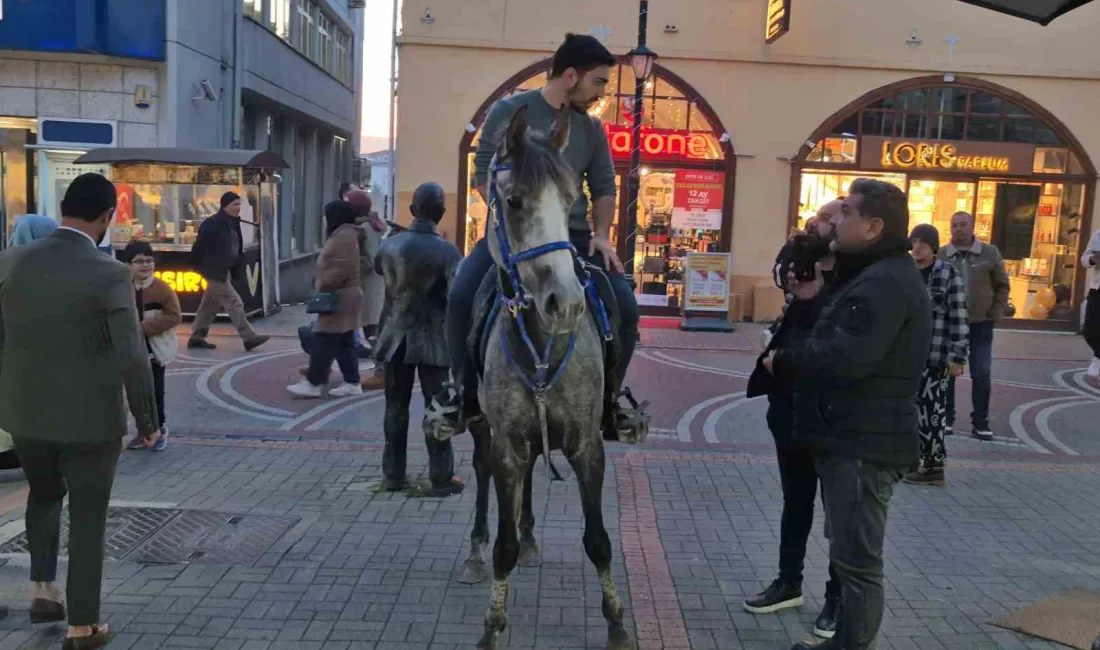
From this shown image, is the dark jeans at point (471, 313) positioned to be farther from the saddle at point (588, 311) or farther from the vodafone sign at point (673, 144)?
the vodafone sign at point (673, 144)

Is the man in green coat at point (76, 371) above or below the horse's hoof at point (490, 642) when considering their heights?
above

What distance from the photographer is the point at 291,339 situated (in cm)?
1389

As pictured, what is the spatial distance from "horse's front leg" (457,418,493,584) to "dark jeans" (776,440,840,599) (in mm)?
1603

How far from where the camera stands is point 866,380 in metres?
3.87

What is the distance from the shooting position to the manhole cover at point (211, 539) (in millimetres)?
5441

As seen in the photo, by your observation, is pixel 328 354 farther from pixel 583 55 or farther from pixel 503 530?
pixel 583 55

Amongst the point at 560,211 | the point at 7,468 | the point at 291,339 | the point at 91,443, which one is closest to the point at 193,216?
the point at 291,339

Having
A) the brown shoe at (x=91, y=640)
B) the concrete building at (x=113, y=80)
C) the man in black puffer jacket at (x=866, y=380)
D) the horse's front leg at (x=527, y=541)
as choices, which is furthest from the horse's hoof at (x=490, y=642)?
the concrete building at (x=113, y=80)

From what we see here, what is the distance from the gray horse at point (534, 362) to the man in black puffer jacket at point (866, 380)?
3.11 ft

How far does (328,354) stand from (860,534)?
7.11 m

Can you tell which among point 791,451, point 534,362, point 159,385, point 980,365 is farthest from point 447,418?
point 980,365

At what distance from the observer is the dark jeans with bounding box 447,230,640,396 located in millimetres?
4766

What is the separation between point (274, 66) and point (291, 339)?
41.3 ft

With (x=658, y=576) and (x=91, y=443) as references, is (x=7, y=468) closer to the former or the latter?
(x=91, y=443)
